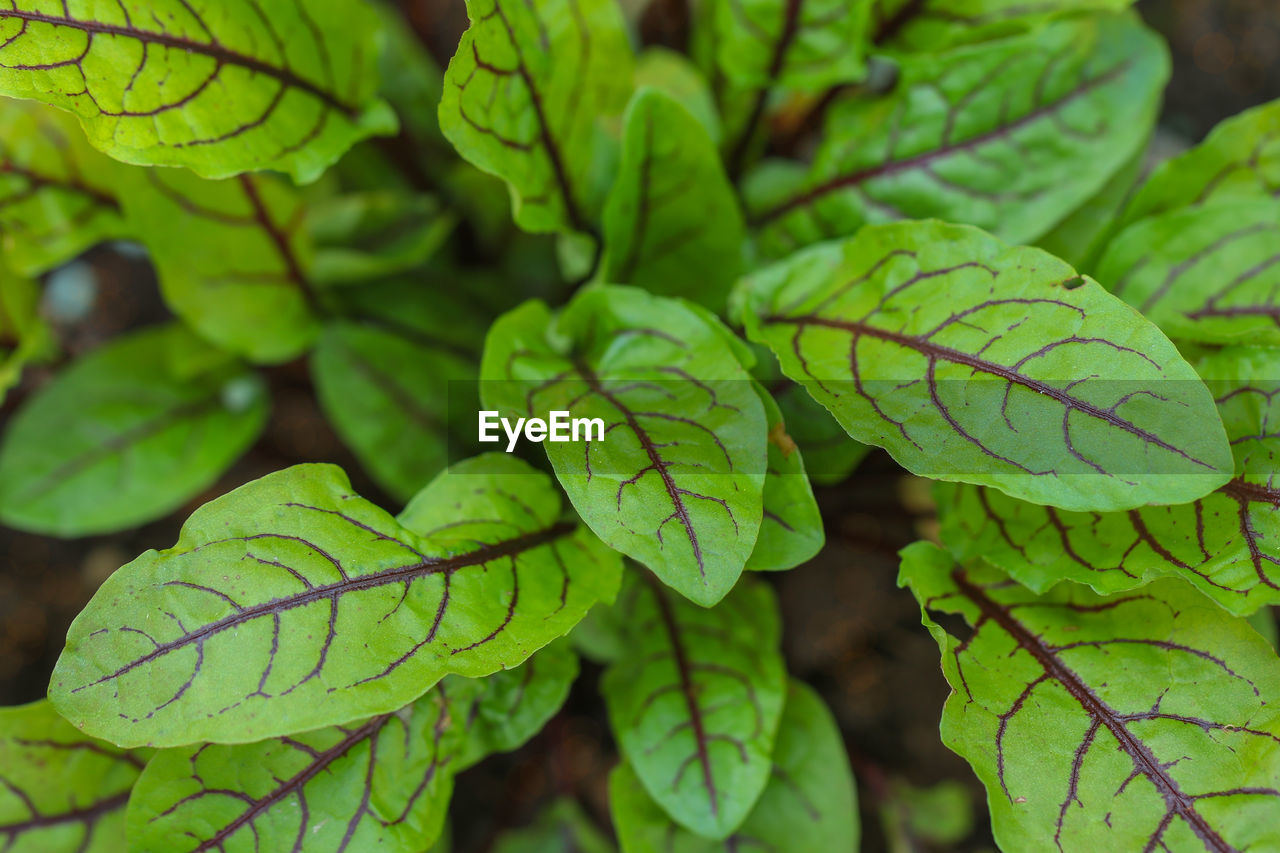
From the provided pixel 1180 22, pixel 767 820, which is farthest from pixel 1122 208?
pixel 767 820

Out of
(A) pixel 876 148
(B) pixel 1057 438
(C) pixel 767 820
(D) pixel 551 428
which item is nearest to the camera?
(B) pixel 1057 438

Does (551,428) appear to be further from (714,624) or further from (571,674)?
(714,624)

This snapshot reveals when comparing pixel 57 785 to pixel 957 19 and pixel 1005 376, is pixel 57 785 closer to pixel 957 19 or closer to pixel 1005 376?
pixel 1005 376

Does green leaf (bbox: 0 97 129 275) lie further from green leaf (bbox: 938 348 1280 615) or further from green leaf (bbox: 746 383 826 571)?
green leaf (bbox: 938 348 1280 615)

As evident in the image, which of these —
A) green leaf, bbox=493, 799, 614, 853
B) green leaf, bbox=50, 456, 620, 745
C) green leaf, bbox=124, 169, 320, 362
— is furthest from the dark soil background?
green leaf, bbox=50, 456, 620, 745

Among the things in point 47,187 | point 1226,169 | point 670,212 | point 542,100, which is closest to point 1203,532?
point 1226,169

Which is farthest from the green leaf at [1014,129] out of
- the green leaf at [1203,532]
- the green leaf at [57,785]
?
the green leaf at [57,785]

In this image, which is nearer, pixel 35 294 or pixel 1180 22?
pixel 35 294
